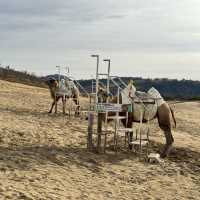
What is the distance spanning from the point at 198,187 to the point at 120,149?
11.4ft

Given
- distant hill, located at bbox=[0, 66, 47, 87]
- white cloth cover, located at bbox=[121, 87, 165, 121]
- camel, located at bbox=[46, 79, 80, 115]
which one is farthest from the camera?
distant hill, located at bbox=[0, 66, 47, 87]

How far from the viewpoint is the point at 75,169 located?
12.3 meters

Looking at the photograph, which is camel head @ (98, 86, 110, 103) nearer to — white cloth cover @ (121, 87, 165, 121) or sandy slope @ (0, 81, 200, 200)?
white cloth cover @ (121, 87, 165, 121)

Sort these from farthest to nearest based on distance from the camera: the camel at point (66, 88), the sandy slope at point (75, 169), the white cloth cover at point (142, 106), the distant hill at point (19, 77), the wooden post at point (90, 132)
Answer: the distant hill at point (19, 77) < the camel at point (66, 88) < the white cloth cover at point (142, 106) < the wooden post at point (90, 132) < the sandy slope at point (75, 169)

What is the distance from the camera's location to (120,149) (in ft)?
52.2

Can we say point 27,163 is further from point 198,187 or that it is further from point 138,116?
point 138,116

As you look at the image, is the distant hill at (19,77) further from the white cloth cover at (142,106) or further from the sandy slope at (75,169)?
the white cloth cover at (142,106)

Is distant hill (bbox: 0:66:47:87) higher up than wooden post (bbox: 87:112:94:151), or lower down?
higher up

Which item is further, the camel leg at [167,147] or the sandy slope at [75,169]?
the camel leg at [167,147]

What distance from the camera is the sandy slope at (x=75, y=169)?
1050 centimetres

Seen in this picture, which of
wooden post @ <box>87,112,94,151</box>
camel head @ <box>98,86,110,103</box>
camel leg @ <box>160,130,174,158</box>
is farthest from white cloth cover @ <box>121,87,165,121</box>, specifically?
wooden post @ <box>87,112,94,151</box>

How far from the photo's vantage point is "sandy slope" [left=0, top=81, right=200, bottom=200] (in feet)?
34.5

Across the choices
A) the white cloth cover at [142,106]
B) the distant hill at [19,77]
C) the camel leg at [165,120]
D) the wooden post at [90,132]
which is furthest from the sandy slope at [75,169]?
the distant hill at [19,77]

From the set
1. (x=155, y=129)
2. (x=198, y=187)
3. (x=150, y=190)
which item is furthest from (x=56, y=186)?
(x=155, y=129)
